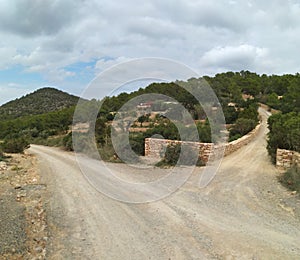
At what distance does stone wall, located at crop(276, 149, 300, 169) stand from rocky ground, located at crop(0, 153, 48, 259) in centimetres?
833

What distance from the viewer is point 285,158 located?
1088cm

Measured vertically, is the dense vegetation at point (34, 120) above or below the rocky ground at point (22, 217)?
above

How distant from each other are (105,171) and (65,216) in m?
4.57

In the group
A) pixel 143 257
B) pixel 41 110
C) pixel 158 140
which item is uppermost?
pixel 41 110

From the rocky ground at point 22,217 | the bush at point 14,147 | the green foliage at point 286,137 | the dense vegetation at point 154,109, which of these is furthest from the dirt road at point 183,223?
the bush at point 14,147

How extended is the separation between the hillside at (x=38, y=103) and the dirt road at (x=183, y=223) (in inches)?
1931

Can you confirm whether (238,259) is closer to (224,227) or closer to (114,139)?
(224,227)

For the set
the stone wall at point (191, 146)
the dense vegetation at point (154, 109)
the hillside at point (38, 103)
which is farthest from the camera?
the hillside at point (38, 103)

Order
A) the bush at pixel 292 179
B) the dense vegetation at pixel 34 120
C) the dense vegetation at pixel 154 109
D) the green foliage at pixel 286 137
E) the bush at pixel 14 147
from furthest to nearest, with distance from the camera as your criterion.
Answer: the dense vegetation at pixel 34 120, the bush at pixel 14 147, the dense vegetation at pixel 154 109, the green foliage at pixel 286 137, the bush at pixel 292 179

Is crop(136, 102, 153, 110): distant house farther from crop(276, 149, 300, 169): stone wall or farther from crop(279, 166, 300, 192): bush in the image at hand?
crop(279, 166, 300, 192): bush

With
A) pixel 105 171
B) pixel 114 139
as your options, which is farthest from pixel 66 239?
A: pixel 114 139

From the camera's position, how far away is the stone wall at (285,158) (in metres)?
10.5

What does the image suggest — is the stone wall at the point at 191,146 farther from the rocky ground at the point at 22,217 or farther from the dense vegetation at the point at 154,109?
the rocky ground at the point at 22,217

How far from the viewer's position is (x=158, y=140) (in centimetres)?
1377
